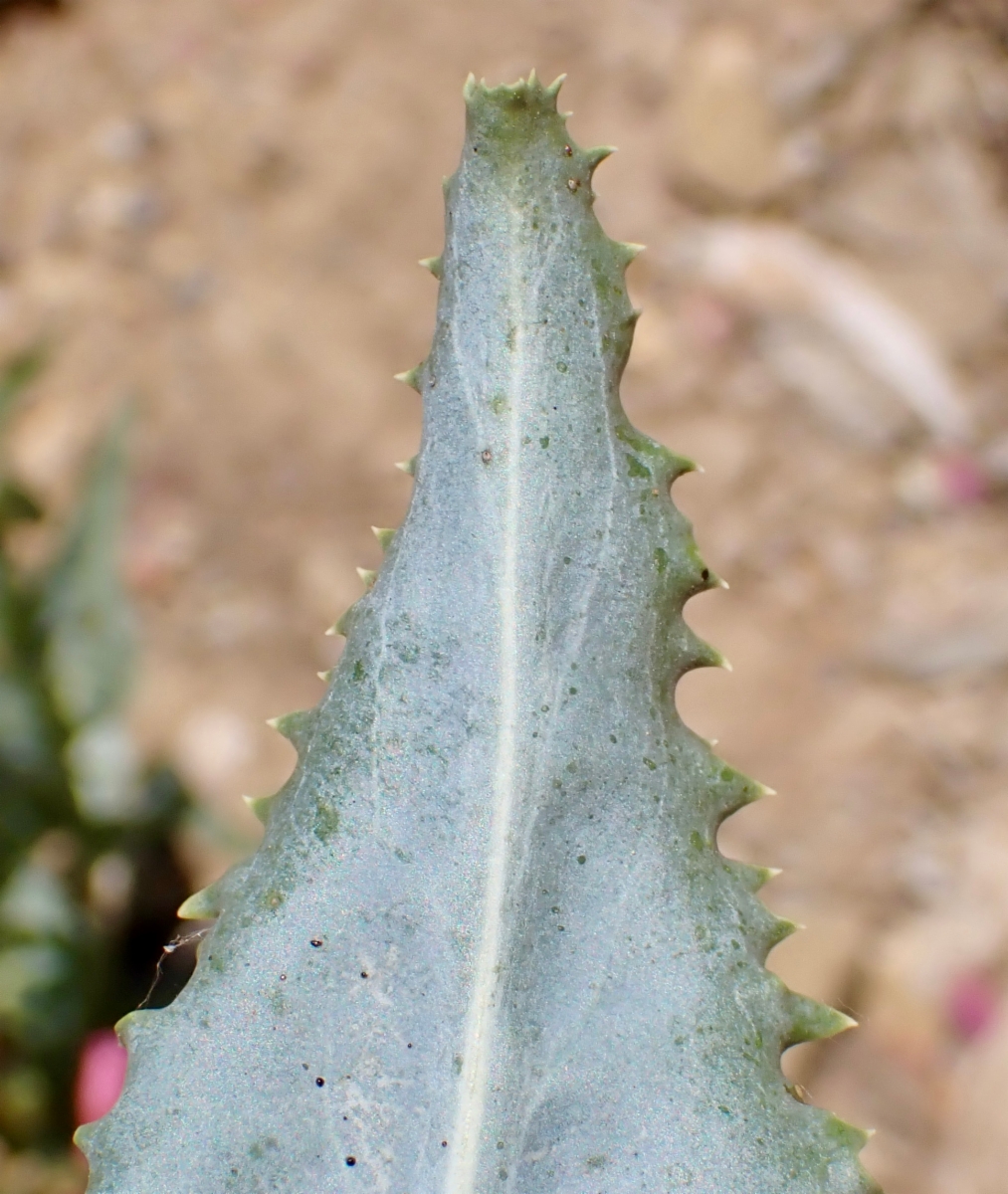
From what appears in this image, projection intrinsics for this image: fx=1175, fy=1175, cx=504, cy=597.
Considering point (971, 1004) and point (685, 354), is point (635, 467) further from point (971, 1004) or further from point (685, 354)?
point (685, 354)

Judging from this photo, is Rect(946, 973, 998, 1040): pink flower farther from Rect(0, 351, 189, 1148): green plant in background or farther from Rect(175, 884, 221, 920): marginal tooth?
Rect(175, 884, 221, 920): marginal tooth

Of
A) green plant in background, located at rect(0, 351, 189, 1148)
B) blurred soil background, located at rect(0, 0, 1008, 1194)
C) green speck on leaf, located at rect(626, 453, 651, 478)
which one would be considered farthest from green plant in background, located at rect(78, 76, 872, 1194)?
blurred soil background, located at rect(0, 0, 1008, 1194)

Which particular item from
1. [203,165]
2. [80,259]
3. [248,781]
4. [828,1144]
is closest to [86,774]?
[248,781]

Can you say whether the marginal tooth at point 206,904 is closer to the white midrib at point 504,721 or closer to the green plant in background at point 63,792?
the white midrib at point 504,721

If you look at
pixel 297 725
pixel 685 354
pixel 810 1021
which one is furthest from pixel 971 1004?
pixel 297 725

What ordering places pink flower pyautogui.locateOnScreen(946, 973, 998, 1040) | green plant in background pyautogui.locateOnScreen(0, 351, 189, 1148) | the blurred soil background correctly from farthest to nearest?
the blurred soil background
pink flower pyautogui.locateOnScreen(946, 973, 998, 1040)
green plant in background pyautogui.locateOnScreen(0, 351, 189, 1148)
